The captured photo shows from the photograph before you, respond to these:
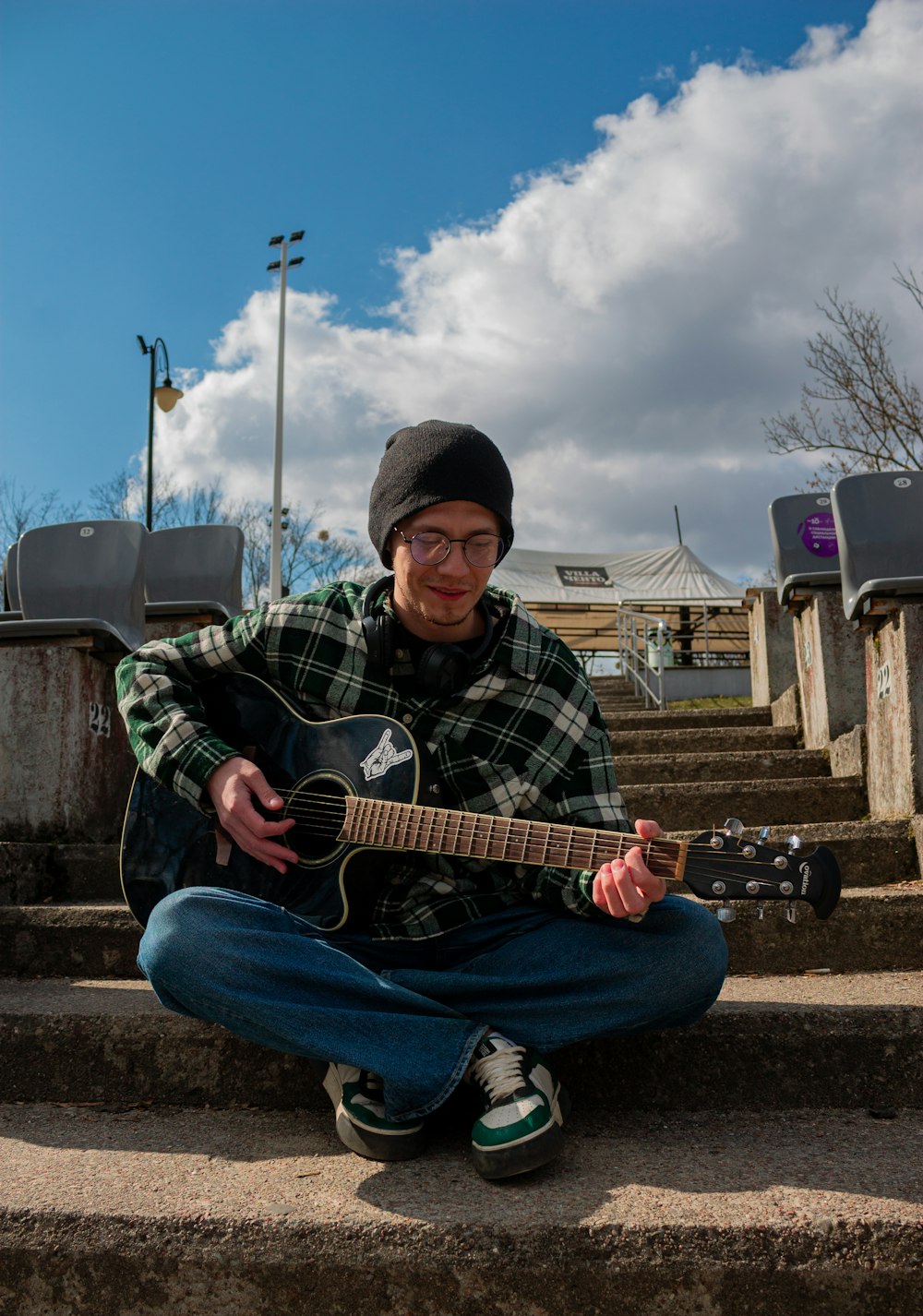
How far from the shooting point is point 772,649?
23.3 feet

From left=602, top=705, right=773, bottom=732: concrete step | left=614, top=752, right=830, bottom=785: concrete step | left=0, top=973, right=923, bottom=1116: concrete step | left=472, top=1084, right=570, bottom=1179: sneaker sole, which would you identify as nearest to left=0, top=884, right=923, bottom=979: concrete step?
left=0, top=973, right=923, bottom=1116: concrete step

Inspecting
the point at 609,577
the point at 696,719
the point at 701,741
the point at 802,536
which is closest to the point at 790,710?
the point at 701,741

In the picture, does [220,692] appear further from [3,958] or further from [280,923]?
[3,958]

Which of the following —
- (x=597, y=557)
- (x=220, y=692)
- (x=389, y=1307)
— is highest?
(x=597, y=557)

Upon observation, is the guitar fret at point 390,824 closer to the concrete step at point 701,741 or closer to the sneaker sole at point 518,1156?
the sneaker sole at point 518,1156

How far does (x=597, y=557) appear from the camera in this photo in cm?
3284

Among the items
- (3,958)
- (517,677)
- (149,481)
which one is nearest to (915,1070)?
(517,677)

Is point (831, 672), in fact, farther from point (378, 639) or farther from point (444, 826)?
point (444, 826)

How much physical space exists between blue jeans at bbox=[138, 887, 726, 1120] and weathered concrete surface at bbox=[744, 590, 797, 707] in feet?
17.2

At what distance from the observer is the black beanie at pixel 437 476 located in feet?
7.27

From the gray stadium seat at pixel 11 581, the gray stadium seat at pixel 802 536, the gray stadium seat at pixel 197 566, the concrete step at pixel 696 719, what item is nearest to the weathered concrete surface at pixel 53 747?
the gray stadium seat at pixel 11 581

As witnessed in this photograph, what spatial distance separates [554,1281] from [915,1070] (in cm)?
102

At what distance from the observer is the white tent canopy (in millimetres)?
28531

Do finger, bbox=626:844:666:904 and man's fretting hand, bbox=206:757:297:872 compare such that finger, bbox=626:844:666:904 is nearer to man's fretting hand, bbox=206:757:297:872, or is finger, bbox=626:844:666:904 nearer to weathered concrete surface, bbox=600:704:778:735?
man's fretting hand, bbox=206:757:297:872
